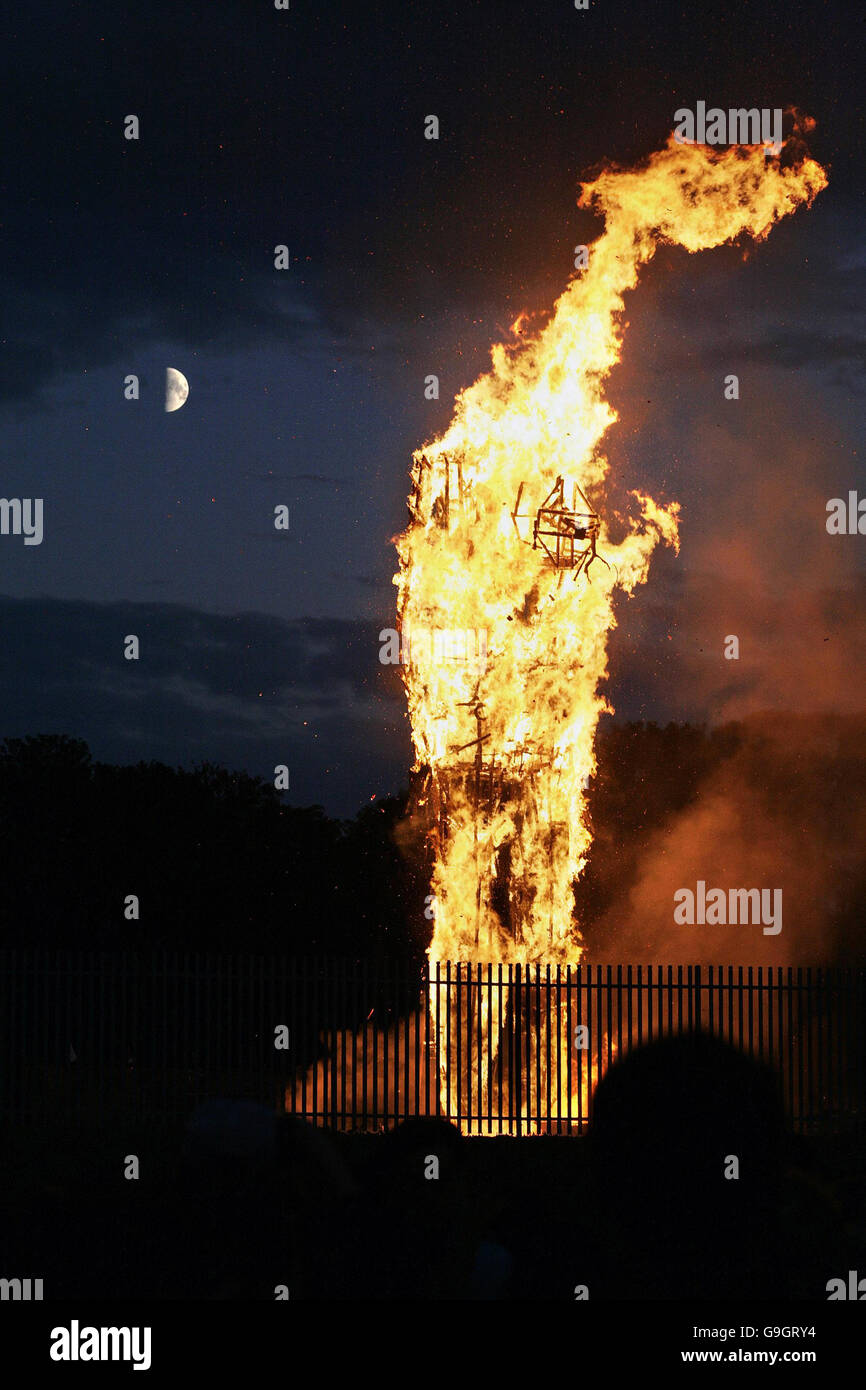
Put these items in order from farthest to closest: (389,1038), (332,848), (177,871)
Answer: (332,848) → (177,871) → (389,1038)

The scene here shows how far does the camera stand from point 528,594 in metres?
18.9

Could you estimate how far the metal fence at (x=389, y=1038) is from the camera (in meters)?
16.6

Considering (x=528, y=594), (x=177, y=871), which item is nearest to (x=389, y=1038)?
(x=528, y=594)

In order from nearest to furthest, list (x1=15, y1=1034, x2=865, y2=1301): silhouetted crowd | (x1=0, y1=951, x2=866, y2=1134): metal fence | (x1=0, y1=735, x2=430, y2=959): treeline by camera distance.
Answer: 1. (x1=15, y1=1034, x2=865, y2=1301): silhouetted crowd
2. (x1=0, y1=951, x2=866, y2=1134): metal fence
3. (x1=0, y1=735, x2=430, y2=959): treeline

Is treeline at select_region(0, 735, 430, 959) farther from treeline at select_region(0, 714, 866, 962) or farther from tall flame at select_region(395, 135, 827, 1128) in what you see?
tall flame at select_region(395, 135, 827, 1128)

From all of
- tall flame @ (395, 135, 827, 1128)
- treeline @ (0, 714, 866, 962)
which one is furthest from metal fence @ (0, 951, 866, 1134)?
treeline @ (0, 714, 866, 962)

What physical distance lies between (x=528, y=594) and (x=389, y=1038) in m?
6.66

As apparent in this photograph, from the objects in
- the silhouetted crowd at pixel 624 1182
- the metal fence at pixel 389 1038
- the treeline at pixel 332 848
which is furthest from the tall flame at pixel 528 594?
the treeline at pixel 332 848

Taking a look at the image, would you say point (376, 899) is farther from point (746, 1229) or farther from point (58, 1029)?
point (746, 1229)

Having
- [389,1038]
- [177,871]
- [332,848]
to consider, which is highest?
[332,848]

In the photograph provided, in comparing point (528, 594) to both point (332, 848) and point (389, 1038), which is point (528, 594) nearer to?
point (389, 1038)

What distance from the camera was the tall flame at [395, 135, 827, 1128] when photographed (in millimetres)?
18984

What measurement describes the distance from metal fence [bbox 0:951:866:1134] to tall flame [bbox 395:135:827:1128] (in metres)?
2.30

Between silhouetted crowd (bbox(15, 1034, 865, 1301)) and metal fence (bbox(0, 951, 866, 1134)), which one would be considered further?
metal fence (bbox(0, 951, 866, 1134))
